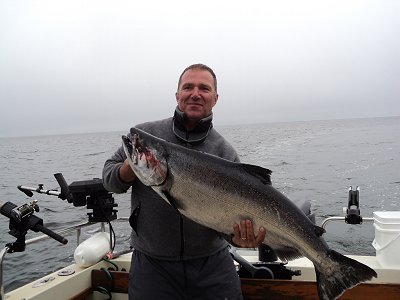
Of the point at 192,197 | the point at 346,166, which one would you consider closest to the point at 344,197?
the point at 346,166

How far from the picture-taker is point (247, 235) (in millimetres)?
3215

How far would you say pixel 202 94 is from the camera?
11.8ft

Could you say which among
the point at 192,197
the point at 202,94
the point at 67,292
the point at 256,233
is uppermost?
the point at 202,94

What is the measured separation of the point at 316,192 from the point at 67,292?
1738 cm

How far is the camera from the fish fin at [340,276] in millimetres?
3178

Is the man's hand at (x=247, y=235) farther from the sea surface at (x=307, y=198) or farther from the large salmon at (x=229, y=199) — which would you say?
the sea surface at (x=307, y=198)

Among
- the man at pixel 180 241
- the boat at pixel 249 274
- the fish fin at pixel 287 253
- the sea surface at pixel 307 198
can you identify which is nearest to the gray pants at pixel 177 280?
the man at pixel 180 241

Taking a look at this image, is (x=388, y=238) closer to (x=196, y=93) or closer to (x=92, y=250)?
(x=196, y=93)

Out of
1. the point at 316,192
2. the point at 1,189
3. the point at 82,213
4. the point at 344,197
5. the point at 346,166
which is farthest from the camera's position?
the point at 346,166

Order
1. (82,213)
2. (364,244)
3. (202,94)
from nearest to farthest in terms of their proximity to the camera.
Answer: (202,94)
(364,244)
(82,213)

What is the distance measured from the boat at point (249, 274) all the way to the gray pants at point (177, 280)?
3.89 ft

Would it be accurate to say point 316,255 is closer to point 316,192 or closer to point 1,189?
point 316,192

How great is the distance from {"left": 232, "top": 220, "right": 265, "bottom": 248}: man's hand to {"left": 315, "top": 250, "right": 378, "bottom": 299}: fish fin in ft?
2.12

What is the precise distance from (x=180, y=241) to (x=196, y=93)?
4.74ft
